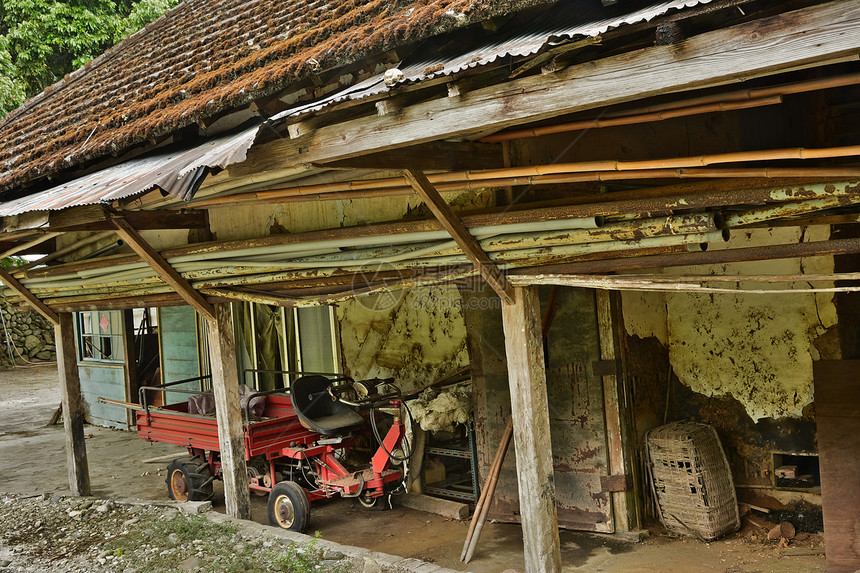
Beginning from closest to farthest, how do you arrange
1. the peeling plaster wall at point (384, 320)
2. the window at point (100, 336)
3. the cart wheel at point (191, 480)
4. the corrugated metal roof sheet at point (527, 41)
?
the corrugated metal roof sheet at point (527, 41) < the peeling plaster wall at point (384, 320) < the cart wheel at point (191, 480) < the window at point (100, 336)

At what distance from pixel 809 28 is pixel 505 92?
108 centimetres

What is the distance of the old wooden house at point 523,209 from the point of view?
9.18 feet

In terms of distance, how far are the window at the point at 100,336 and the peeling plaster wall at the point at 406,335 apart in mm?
6023

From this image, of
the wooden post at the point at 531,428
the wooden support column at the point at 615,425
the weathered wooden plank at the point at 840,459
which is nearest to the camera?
the wooden post at the point at 531,428

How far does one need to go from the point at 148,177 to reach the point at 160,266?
85.7 inches

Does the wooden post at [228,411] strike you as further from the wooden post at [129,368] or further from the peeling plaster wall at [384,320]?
the wooden post at [129,368]

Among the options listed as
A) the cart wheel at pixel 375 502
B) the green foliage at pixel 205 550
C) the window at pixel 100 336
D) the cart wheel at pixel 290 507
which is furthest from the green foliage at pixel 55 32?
the cart wheel at pixel 375 502

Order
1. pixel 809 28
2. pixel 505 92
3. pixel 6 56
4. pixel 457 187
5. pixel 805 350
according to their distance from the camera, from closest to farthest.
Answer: pixel 809 28
pixel 505 92
pixel 457 187
pixel 805 350
pixel 6 56

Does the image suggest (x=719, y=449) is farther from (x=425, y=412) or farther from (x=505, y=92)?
(x=505, y=92)

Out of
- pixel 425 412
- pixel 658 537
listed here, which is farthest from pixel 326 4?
pixel 658 537

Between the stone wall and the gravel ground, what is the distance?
1561 centimetres

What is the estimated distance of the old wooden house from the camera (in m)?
2.80

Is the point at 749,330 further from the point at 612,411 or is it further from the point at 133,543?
the point at 133,543

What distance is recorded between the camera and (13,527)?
7000 mm
